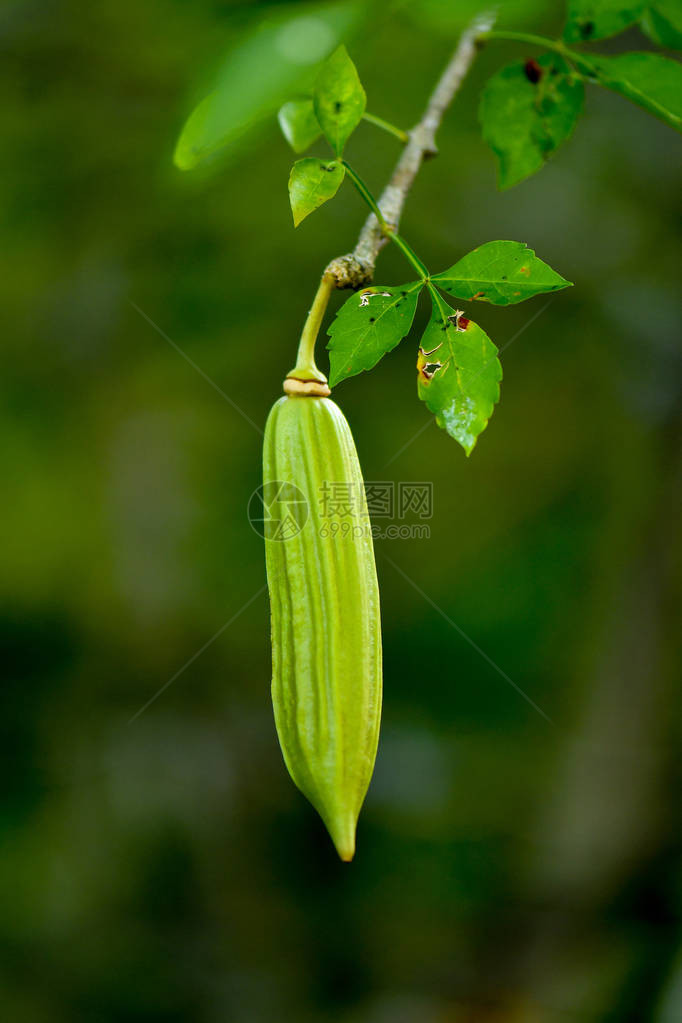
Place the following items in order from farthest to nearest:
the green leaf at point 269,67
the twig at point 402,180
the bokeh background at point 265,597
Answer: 1. the bokeh background at point 265,597
2. the twig at point 402,180
3. the green leaf at point 269,67

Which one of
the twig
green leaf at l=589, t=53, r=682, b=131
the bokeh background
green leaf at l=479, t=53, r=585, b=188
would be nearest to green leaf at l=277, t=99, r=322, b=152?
the twig

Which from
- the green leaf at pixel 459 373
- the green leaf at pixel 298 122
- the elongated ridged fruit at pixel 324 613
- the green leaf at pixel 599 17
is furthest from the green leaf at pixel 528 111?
the elongated ridged fruit at pixel 324 613

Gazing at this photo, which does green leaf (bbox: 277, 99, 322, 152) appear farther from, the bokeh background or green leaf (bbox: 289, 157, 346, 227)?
the bokeh background

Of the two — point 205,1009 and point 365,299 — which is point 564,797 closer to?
point 205,1009

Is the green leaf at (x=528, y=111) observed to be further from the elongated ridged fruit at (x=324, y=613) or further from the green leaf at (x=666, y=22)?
the elongated ridged fruit at (x=324, y=613)

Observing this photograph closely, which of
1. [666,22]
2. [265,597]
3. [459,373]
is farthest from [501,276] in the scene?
[265,597]

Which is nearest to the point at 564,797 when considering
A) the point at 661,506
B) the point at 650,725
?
the point at 650,725

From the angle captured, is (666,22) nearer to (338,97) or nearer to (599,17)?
(599,17)
